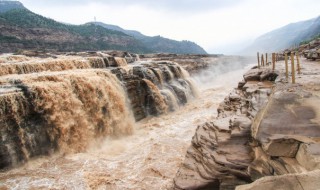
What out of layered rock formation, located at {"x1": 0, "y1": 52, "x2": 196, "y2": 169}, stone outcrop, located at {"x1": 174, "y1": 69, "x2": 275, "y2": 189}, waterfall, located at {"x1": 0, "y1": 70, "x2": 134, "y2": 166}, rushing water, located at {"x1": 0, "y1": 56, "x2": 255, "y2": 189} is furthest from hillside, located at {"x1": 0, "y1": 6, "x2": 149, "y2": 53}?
stone outcrop, located at {"x1": 174, "y1": 69, "x2": 275, "y2": 189}

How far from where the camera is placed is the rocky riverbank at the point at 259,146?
5.14 m

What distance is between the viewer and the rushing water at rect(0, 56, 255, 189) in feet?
28.8

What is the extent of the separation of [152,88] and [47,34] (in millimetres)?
59057

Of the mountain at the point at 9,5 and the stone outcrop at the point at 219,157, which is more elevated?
the mountain at the point at 9,5

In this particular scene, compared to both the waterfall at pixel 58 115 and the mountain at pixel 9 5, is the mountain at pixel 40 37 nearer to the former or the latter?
the waterfall at pixel 58 115

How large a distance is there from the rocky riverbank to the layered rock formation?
639cm

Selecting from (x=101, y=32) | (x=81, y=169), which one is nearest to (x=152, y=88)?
(x=81, y=169)

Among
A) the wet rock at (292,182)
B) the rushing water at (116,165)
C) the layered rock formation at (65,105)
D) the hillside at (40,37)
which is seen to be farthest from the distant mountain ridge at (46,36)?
the wet rock at (292,182)

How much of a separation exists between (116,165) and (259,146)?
5732 mm

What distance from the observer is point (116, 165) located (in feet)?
33.2

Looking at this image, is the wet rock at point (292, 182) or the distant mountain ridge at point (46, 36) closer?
the wet rock at point (292, 182)

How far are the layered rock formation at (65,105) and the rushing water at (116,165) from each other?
0.63m

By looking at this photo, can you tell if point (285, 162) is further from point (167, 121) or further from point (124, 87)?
point (124, 87)

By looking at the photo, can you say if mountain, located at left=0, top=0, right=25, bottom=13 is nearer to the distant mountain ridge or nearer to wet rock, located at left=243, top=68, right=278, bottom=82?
the distant mountain ridge
